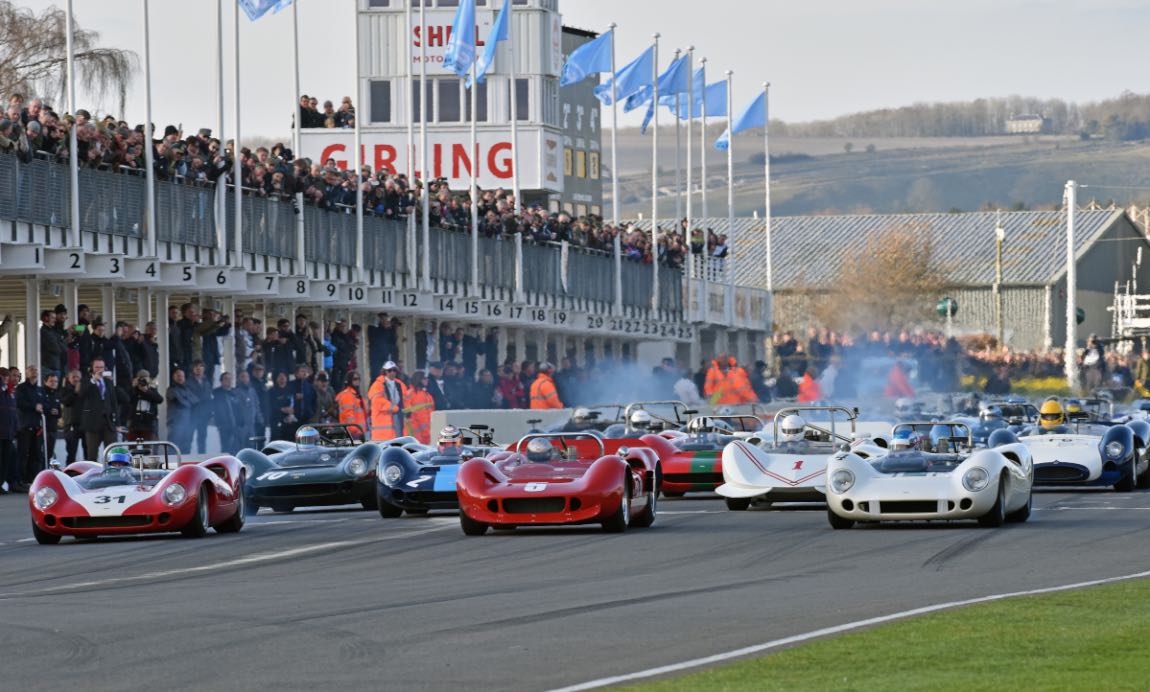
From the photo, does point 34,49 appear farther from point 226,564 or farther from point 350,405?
point 226,564

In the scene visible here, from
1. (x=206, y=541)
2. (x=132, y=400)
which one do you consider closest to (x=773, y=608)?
(x=206, y=541)

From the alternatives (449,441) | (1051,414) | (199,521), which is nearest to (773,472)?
(449,441)

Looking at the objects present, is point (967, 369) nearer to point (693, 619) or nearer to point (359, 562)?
point (359, 562)

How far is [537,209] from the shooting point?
54031 mm

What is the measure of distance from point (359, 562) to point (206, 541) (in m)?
3.43

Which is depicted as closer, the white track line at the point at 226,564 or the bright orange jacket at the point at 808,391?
the white track line at the point at 226,564

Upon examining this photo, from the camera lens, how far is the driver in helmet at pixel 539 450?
23859 mm

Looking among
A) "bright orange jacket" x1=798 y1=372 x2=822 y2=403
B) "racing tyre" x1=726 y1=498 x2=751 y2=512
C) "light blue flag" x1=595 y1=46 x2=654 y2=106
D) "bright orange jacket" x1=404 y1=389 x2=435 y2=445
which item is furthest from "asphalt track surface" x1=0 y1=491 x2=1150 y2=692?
"light blue flag" x1=595 y1=46 x2=654 y2=106

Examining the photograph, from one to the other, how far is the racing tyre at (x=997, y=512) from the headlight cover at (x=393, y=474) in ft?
22.4

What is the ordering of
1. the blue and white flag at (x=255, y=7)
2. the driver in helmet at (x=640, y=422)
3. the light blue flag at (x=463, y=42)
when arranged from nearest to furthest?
the driver in helmet at (x=640, y=422)
the blue and white flag at (x=255, y=7)
the light blue flag at (x=463, y=42)

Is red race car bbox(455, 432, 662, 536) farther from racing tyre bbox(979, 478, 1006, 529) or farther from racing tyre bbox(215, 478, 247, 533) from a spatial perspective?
racing tyre bbox(979, 478, 1006, 529)

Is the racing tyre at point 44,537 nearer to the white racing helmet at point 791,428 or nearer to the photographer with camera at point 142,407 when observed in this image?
the white racing helmet at point 791,428

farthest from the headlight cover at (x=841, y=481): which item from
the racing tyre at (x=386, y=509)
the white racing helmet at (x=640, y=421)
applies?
the white racing helmet at (x=640, y=421)

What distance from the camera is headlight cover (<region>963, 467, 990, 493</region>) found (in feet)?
73.5
